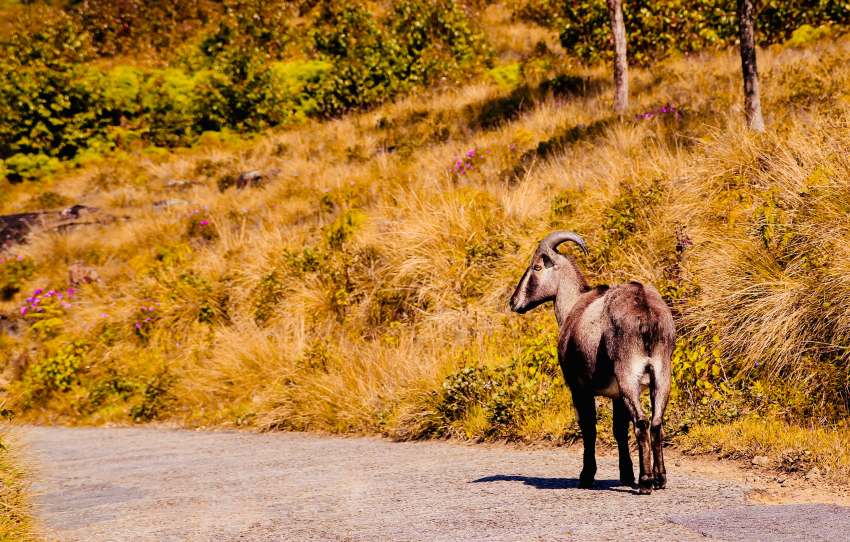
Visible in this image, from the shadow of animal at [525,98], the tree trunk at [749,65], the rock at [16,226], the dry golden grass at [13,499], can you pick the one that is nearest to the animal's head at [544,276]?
the dry golden grass at [13,499]

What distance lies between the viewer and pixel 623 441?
511 centimetres

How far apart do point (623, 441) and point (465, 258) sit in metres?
6.00

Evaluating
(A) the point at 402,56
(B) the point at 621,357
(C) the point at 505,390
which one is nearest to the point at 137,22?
(A) the point at 402,56

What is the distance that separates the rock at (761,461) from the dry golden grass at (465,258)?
0.27 metres

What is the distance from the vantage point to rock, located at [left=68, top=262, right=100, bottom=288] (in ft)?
53.0

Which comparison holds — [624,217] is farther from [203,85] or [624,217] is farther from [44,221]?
[203,85]

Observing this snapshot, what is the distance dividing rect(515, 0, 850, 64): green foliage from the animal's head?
15257mm

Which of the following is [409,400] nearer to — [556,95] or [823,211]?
[823,211]

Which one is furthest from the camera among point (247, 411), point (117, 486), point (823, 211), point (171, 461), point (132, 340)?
point (132, 340)

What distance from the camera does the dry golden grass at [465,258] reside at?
743cm

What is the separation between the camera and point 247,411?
10266 mm

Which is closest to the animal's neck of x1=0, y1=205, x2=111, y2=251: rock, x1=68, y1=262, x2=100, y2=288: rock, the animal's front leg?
the animal's front leg

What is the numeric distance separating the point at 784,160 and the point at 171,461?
22.2ft

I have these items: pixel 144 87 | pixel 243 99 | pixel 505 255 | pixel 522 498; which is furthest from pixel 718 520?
pixel 144 87
